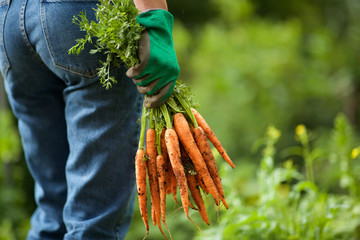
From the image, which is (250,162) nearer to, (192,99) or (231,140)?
(231,140)

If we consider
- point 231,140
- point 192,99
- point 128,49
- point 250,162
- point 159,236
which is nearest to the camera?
point 128,49

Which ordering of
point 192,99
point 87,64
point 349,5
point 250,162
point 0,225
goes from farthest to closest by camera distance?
1. point 349,5
2. point 250,162
3. point 0,225
4. point 192,99
5. point 87,64

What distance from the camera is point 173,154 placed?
1360 millimetres

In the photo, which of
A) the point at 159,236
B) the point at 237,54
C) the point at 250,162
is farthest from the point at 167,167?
the point at 237,54

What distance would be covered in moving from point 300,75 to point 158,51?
3019 mm

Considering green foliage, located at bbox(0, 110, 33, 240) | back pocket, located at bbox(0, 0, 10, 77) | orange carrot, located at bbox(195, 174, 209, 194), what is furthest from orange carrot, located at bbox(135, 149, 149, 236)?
green foliage, located at bbox(0, 110, 33, 240)

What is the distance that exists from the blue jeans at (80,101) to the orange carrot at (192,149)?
20 centimetres

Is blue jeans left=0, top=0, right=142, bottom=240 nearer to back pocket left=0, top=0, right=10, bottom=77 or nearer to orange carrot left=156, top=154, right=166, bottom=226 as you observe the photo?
back pocket left=0, top=0, right=10, bottom=77

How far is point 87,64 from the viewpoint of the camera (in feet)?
4.42

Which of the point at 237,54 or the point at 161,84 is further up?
the point at 237,54

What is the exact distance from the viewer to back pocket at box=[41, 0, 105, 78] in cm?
131

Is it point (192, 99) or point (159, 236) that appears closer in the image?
point (192, 99)

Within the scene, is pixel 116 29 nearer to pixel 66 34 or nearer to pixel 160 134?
pixel 66 34

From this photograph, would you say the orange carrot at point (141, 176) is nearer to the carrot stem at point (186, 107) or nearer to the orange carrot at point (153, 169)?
the orange carrot at point (153, 169)
